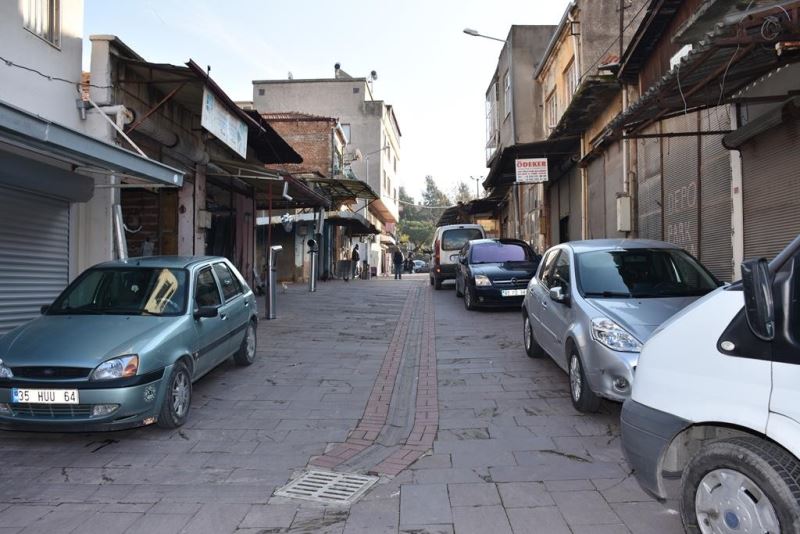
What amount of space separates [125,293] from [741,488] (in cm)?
561

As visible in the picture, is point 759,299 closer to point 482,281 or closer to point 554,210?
point 482,281

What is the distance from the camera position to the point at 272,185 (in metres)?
15.4

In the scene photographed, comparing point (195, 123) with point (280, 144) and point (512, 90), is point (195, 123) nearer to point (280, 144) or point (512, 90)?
point (280, 144)

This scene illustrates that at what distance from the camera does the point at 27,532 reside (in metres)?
3.41

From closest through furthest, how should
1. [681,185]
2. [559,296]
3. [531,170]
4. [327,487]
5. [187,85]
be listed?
[327,487] < [559,296] < [681,185] < [187,85] < [531,170]

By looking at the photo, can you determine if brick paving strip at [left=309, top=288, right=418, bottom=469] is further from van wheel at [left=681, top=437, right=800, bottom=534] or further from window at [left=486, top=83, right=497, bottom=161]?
window at [left=486, top=83, right=497, bottom=161]

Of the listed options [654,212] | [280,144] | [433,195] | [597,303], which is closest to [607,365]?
[597,303]

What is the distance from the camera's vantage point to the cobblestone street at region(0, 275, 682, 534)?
3.55 m

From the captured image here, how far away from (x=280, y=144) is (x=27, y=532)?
14088mm

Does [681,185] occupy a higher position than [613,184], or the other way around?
[613,184]

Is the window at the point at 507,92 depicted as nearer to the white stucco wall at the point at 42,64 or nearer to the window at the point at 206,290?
the white stucco wall at the point at 42,64

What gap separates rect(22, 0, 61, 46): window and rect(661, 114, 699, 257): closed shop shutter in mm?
9810

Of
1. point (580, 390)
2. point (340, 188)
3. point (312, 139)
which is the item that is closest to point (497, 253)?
point (340, 188)

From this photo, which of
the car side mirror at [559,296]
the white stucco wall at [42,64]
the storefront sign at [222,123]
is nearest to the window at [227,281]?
the white stucco wall at [42,64]
